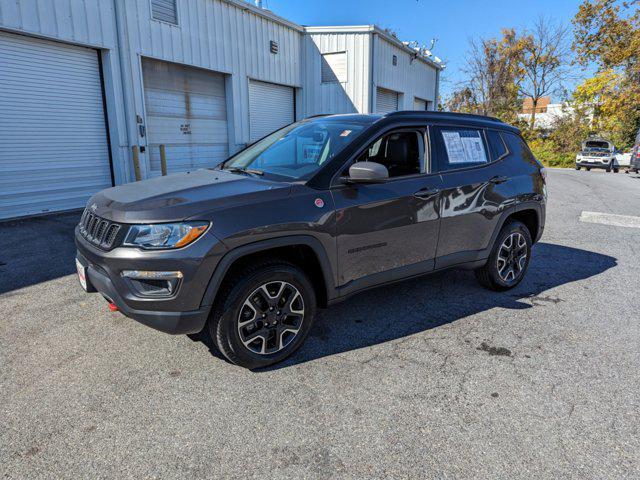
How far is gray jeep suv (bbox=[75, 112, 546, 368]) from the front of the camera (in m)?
2.68

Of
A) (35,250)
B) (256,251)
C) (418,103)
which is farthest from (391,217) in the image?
(418,103)

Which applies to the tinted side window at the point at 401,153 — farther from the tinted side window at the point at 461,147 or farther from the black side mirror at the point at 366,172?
the black side mirror at the point at 366,172

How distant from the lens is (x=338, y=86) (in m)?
15.3

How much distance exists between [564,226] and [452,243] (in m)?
Result: 5.59

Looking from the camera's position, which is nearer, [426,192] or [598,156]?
[426,192]

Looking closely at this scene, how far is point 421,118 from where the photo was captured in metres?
3.87

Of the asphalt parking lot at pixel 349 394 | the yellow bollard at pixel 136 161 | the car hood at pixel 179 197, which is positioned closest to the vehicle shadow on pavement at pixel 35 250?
the asphalt parking lot at pixel 349 394

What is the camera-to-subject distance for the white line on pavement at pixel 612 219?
28.1 feet

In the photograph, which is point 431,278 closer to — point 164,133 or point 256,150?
point 256,150

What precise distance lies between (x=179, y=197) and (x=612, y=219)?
30.6 feet

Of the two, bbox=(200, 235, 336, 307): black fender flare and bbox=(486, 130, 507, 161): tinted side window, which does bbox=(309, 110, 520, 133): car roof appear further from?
bbox=(200, 235, 336, 307): black fender flare

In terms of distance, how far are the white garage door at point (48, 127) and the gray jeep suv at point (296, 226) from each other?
6.38 meters

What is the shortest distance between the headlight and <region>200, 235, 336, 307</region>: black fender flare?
0.75 ft

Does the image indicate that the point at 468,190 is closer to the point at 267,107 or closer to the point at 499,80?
the point at 267,107
